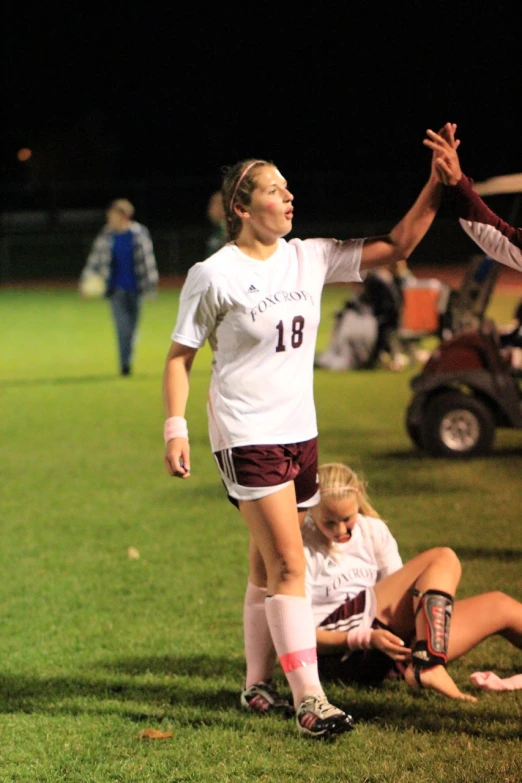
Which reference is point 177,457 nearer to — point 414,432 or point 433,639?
point 433,639

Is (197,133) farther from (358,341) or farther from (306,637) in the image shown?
(306,637)

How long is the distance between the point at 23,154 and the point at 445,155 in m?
54.2

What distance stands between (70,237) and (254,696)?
41.7 metres

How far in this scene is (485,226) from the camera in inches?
156

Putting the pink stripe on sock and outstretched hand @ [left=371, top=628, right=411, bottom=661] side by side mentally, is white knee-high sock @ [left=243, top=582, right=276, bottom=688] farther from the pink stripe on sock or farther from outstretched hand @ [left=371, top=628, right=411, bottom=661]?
outstretched hand @ [left=371, top=628, right=411, bottom=661]

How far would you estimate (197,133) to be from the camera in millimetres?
51438

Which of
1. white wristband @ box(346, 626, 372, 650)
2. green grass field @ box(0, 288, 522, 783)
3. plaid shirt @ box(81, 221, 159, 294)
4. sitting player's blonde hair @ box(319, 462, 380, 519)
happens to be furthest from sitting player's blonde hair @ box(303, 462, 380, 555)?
plaid shirt @ box(81, 221, 159, 294)

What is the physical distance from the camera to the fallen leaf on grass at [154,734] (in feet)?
13.3

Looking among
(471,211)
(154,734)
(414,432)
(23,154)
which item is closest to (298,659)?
(154,734)

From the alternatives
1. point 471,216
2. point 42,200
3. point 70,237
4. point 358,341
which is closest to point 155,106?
point 42,200

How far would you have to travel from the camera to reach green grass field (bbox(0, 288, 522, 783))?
3824 millimetres

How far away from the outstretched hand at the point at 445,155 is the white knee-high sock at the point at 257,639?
1648 millimetres

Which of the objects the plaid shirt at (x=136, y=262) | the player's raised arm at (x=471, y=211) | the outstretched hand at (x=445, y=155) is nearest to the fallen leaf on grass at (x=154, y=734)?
the player's raised arm at (x=471, y=211)

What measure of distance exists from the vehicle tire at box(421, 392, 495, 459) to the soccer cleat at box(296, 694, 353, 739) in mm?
5482
